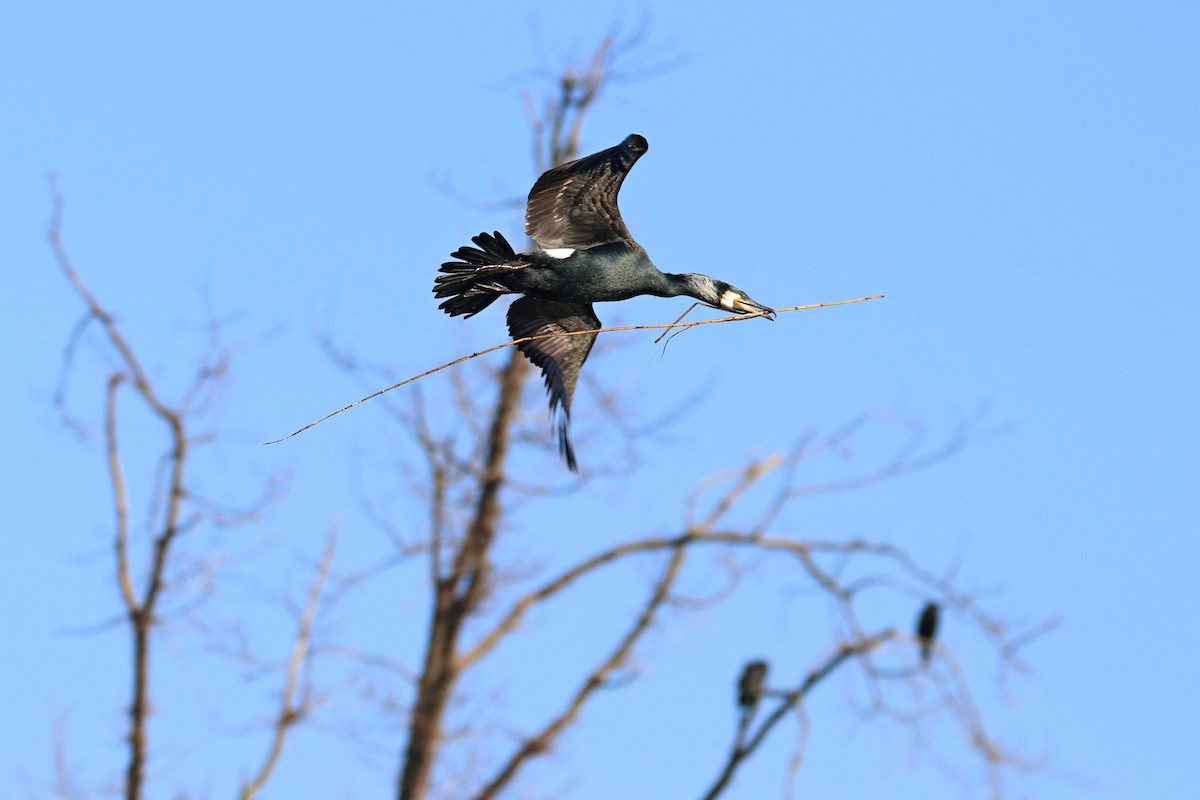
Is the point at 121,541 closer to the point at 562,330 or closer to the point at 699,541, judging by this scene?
the point at 699,541

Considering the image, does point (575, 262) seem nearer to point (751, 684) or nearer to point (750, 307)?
point (750, 307)

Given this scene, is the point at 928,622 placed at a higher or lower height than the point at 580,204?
higher

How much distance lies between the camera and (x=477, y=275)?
438cm

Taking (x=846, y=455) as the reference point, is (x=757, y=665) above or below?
below

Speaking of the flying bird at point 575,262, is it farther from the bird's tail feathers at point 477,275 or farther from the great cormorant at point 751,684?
the great cormorant at point 751,684

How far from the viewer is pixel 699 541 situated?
13.2 metres

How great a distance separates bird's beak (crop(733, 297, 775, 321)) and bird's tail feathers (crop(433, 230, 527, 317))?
23.1 inches

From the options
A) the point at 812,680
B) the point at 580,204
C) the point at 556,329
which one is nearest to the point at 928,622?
the point at 812,680

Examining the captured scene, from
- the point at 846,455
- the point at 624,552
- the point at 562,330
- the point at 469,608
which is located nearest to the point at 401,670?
the point at 469,608

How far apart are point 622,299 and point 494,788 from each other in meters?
9.35

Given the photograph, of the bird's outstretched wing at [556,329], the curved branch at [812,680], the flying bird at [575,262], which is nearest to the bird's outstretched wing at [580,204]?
the flying bird at [575,262]

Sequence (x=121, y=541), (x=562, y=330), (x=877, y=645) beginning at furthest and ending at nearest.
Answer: (x=121, y=541), (x=877, y=645), (x=562, y=330)

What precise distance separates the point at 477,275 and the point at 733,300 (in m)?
0.70

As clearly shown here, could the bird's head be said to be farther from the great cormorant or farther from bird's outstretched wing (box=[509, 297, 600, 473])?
the great cormorant
